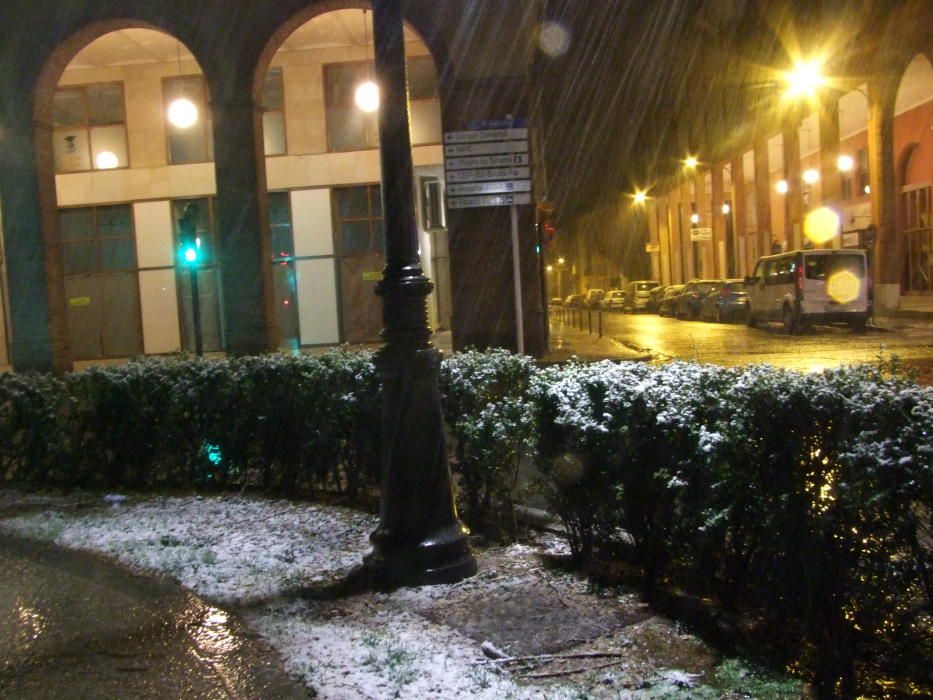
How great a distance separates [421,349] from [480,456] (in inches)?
40.0

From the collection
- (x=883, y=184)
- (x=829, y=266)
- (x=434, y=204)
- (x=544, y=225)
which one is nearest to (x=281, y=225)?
(x=544, y=225)

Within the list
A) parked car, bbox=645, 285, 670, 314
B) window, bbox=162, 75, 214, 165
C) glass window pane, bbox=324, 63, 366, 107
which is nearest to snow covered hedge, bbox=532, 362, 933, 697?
glass window pane, bbox=324, 63, 366, 107

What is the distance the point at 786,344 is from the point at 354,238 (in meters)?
12.5

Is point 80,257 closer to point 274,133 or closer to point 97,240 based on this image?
point 97,240

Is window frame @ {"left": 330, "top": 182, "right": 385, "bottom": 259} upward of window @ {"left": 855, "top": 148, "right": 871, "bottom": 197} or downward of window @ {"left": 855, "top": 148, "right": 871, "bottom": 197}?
downward

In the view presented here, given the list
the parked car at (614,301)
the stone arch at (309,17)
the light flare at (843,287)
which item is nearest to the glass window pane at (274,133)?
the stone arch at (309,17)

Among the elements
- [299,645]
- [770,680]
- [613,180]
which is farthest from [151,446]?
[613,180]

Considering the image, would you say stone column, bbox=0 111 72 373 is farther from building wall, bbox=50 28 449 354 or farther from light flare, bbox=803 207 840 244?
light flare, bbox=803 207 840 244

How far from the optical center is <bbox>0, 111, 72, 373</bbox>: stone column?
17875 mm

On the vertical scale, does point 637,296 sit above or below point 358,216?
below

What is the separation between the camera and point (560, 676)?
4.18 metres

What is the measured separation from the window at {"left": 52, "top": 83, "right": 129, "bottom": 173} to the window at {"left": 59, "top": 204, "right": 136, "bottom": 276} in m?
1.35

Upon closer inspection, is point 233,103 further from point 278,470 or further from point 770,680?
point 770,680

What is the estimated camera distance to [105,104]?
27.3 meters
